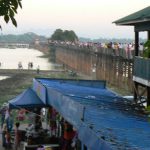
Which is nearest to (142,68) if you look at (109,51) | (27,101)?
(27,101)

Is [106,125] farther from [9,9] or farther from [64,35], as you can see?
[64,35]

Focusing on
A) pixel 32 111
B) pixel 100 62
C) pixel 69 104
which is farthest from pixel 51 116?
pixel 100 62

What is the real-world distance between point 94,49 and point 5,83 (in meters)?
15.1

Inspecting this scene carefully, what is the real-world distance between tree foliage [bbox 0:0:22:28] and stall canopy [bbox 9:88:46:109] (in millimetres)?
11998

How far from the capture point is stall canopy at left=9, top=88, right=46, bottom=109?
17.4 m

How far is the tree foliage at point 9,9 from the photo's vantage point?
17.3 feet

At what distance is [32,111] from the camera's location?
61.1 feet

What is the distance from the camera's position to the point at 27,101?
58.9 feet

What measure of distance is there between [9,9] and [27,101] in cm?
1275

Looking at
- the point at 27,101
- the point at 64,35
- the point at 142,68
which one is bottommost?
the point at 27,101

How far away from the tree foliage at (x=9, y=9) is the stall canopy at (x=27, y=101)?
12.0m

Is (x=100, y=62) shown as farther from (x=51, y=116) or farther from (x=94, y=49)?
(x=51, y=116)

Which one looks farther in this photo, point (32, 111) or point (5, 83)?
point (5, 83)

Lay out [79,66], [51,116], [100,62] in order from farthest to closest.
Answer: [79,66]
[100,62]
[51,116]
